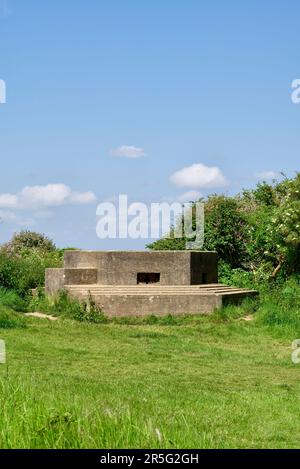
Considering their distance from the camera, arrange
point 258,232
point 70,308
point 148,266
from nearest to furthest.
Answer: point 70,308, point 148,266, point 258,232

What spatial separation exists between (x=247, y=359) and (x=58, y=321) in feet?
19.9

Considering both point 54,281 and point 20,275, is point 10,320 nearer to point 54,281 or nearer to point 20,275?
point 54,281

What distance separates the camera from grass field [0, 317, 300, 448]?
632 cm

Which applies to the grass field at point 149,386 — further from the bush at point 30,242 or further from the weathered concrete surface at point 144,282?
the bush at point 30,242

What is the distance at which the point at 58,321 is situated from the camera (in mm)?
18438

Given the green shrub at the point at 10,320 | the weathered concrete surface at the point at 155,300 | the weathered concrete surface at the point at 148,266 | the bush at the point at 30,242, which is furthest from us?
the bush at the point at 30,242

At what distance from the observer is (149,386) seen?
34.2ft

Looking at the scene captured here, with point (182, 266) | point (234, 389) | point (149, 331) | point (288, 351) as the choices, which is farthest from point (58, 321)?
point (234, 389)

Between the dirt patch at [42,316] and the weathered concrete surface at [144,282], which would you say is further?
the weathered concrete surface at [144,282]

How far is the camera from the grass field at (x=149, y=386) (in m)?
6.32

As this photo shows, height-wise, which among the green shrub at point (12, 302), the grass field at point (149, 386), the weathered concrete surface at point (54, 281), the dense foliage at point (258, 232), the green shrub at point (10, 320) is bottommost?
the grass field at point (149, 386)

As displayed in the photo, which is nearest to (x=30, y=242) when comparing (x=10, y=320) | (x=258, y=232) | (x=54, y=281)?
(x=258, y=232)

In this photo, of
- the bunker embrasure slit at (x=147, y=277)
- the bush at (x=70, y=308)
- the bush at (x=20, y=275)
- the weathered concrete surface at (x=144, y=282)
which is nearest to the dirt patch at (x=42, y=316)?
the bush at (x=70, y=308)

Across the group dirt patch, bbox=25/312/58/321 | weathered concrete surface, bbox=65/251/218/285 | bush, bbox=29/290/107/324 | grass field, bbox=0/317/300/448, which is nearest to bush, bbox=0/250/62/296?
bush, bbox=29/290/107/324
